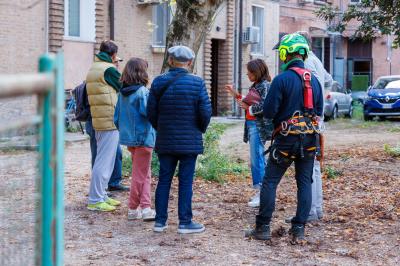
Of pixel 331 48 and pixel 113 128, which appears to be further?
pixel 331 48

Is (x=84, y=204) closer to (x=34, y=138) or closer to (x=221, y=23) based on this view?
(x=34, y=138)

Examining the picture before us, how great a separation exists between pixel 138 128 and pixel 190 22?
10.3 ft

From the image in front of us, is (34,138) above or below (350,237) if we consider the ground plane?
above

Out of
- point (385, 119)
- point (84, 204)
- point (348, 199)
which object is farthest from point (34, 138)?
point (385, 119)

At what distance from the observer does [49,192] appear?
245 centimetres

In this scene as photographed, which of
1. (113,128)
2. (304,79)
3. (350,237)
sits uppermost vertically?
(304,79)

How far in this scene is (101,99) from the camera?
306 inches

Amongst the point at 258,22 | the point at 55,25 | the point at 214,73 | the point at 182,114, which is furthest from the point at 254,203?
the point at 258,22

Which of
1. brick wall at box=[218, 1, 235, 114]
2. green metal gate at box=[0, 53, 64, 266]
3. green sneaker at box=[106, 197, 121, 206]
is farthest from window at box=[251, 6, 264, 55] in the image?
green metal gate at box=[0, 53, 64, 266]

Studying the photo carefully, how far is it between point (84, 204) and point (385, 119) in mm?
18760

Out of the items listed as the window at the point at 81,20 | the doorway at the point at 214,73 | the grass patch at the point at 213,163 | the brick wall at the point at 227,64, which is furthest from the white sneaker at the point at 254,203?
the doorway at the point at 214,73

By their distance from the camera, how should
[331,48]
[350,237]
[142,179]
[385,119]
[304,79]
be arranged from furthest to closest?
[331,48]
[385,119]
[142,179]
[350,237]
[304,79]

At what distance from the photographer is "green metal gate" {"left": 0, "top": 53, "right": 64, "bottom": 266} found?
2.36 metres

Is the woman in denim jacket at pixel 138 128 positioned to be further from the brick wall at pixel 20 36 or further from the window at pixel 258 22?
the window at pixel 258 22
